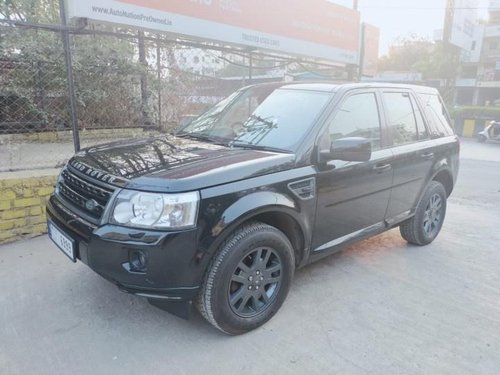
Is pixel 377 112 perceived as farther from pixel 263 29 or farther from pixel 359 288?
pixel 263 29

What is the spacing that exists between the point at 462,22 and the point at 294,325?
28.0 meters

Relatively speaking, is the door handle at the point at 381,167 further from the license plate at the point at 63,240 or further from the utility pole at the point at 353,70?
the utility pole at the point at 353,70

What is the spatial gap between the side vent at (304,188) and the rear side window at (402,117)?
1.26 metres

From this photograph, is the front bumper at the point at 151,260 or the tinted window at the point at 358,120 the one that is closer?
the front bumper at the point at 151,260

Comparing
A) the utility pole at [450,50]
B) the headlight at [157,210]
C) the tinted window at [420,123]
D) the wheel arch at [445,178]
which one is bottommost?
the wheel arch at [445,178]

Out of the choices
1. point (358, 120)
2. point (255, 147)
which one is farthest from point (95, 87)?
point (358, 120)

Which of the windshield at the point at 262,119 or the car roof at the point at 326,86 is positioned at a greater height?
the car roof at the point at 326,86

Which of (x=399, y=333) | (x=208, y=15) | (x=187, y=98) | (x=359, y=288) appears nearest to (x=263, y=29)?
(x=208, y=15)

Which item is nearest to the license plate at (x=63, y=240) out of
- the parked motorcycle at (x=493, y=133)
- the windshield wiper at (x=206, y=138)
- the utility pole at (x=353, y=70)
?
the windshield wiper at (x=206, y=138)

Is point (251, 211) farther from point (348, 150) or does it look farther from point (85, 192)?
point (85, 192)

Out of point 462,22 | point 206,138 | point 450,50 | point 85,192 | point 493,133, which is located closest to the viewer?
point 85,192

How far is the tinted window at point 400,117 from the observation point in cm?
366

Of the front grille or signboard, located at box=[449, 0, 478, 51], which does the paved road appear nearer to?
the front grille

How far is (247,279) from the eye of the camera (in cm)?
262
